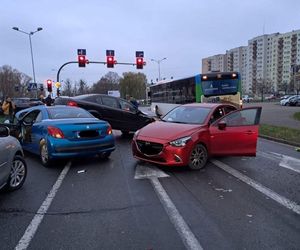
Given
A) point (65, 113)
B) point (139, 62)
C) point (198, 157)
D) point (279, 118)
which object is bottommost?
point (279, 118)

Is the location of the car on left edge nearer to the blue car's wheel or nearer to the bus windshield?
the blue car's wheel

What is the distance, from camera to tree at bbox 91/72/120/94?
110438 millimetres

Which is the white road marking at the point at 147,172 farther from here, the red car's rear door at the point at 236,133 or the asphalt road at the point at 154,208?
the red car's rear door at the point at 236,133

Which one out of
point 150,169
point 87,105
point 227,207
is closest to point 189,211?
point 227,207

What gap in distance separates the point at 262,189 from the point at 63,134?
4.46 meters

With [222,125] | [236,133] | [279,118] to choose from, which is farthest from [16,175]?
[279,118]

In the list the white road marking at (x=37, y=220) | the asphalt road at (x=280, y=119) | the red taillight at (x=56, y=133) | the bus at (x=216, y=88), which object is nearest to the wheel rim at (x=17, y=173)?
the white road marking at (x=37, y=220)

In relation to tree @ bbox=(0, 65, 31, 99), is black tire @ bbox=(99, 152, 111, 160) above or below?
below

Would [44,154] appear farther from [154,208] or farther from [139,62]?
[139,62]

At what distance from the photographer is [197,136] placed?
8109mm

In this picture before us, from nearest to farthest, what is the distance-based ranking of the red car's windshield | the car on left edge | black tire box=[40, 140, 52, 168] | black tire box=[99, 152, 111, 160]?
the car on left edge, black tire box=[40, 140, 52, 168], the red car's windshield, black tire box=[99, 152, 111, 160]

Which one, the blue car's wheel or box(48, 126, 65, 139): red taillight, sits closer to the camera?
box(48, 126, 65, 139): red taillight

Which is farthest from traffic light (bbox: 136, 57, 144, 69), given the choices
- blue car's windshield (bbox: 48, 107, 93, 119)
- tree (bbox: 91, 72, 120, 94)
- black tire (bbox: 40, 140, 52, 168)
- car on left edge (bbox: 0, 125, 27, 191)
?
tree (bbox: 91, 72, 120, 94)

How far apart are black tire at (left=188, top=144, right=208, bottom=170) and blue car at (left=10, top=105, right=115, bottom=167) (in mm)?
2223
